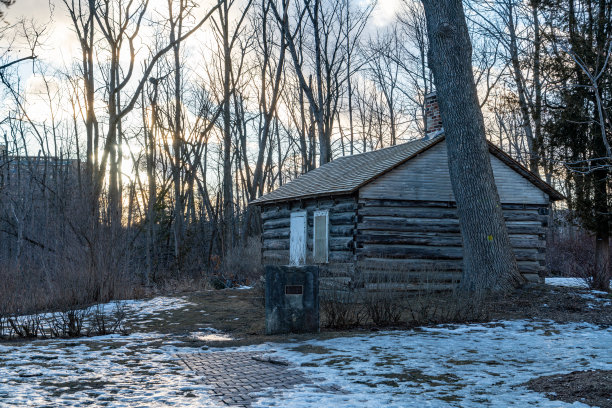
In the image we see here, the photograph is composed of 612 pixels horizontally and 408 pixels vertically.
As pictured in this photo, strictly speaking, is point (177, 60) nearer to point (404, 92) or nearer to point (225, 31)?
point (225, 31)

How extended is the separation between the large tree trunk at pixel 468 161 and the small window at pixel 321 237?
4.10 metres

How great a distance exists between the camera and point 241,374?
20.5ft

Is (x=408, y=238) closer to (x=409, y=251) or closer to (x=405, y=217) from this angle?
(x=409, y=251)

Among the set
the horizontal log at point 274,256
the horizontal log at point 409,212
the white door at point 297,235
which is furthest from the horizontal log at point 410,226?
the horizontal log at point 274,256

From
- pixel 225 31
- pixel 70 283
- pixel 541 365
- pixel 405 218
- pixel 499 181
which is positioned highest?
pixel 225 31

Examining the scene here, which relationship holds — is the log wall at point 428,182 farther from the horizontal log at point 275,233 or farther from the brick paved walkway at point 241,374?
the brick paved walkway at point 241,374

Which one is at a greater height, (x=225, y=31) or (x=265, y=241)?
(x=225, y=31)

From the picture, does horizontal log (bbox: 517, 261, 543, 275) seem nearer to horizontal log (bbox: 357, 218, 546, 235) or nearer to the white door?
horizontal log (bbox: 357, 218, 546, 235)

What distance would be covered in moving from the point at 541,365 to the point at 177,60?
22.3 metres

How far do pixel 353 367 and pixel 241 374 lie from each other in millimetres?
1286

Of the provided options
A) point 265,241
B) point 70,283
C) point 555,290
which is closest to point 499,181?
point 555,290

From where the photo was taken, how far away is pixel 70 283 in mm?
12805

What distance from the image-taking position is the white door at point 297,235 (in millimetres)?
16734

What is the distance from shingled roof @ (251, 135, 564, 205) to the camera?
15141mm
